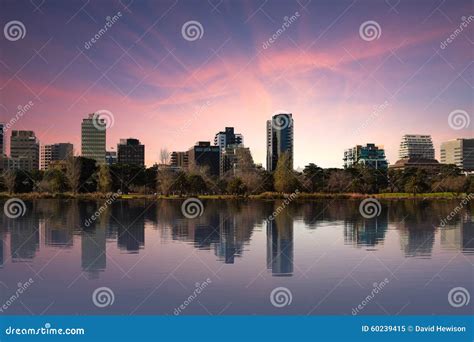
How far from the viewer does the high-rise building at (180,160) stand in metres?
29.0

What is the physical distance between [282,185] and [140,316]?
75.2 feet

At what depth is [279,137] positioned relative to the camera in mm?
23188

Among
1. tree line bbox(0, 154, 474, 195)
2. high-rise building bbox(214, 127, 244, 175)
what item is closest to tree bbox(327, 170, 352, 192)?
tree line bbox(0, 154, 474, 195)

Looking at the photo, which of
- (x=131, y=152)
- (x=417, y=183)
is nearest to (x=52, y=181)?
(x=131, y=152)

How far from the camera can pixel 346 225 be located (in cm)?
1242

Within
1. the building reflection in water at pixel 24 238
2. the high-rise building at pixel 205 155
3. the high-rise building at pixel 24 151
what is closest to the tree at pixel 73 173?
the high-rise building at pixel 24 151

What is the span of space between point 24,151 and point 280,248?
12.9m

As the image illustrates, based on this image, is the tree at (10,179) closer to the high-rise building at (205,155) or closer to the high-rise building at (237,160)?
the high-rise building at (205,155)

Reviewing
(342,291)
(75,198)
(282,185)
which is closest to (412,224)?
(342,291)

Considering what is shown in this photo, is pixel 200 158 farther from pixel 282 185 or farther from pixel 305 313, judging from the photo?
pixel 305 313

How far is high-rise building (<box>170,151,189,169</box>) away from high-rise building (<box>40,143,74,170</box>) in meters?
6.65

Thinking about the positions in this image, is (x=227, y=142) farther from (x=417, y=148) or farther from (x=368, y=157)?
(x=368, y=157)

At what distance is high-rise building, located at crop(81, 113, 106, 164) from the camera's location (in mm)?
16094

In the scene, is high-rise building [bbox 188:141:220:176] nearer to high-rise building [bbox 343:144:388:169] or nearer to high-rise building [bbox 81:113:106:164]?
high-rise building [bbox 81:113:106:164]
